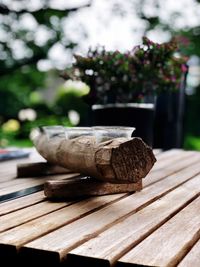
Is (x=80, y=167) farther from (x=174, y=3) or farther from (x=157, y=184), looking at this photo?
(x=174, y=3)

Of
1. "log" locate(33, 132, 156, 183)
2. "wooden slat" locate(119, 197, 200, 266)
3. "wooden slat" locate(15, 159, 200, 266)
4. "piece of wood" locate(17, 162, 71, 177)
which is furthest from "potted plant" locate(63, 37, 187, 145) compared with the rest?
"wooden slat" locate(119, 197, 200, 266)

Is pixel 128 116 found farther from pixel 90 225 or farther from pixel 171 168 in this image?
pixel 90 225

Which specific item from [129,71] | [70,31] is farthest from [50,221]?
[70,31]

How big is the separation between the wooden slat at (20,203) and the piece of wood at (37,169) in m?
0.45

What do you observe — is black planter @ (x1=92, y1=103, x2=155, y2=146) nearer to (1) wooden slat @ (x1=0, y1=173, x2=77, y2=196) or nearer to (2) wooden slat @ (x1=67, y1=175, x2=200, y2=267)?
(1) wooden slat @ (x1=0, y1=173, x2=77, y2=196)

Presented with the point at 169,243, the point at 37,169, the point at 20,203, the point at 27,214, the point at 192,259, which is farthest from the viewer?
the point at 37,169

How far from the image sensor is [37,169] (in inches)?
81.4

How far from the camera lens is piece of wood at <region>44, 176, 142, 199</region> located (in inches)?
58.9

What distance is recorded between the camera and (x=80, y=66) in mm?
2641

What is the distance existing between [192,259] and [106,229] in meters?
0.29

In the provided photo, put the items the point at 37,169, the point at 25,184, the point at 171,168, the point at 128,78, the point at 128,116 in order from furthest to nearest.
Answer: the point at 128,78, the point at 128,116, the point at 171,168, the point at 37,169, the point at 25,184

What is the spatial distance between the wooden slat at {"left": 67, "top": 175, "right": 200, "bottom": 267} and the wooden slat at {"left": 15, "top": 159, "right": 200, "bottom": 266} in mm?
26

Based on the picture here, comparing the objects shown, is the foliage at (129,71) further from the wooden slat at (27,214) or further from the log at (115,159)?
the wooden slat at (27,214)

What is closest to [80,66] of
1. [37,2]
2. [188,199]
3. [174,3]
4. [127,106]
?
[127,106]
